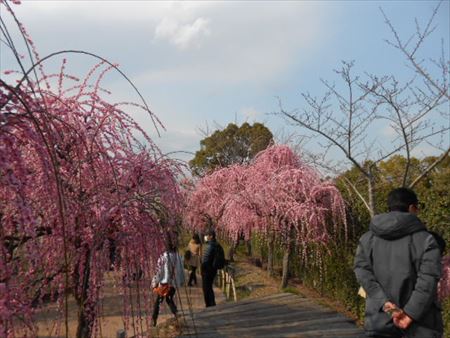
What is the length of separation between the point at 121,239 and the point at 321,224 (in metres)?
7.26

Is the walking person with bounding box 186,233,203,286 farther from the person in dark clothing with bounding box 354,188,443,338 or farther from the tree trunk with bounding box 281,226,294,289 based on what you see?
the person in dark clothing with bounding box 354,188,443,338

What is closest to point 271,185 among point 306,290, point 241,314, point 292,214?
point 292,214

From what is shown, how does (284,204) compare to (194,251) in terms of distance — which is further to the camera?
(194,251)

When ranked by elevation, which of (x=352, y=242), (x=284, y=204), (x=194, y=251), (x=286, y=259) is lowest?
(x=286, y=259)

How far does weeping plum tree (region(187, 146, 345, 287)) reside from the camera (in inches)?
398

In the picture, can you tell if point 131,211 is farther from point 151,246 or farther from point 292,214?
point 292,214

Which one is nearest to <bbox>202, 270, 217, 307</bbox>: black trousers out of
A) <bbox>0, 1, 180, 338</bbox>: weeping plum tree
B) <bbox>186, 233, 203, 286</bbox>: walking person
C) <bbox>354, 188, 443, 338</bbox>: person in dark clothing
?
<bbox>186, 233, 203, 286</bbox>: walking person

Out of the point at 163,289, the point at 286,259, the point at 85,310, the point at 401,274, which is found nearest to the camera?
the point at 401,274

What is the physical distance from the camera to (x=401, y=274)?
2908mm

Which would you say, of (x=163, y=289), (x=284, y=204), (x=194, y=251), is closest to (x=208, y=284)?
(x=163, y=289)

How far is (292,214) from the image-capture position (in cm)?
1026

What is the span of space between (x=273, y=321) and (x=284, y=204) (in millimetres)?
3867

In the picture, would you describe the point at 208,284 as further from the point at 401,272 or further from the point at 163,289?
the point at 401,272

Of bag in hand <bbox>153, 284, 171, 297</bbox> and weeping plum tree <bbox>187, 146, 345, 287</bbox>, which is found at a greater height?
weeping plum tree <bbox>187, 146, 345, 287</bbox>
